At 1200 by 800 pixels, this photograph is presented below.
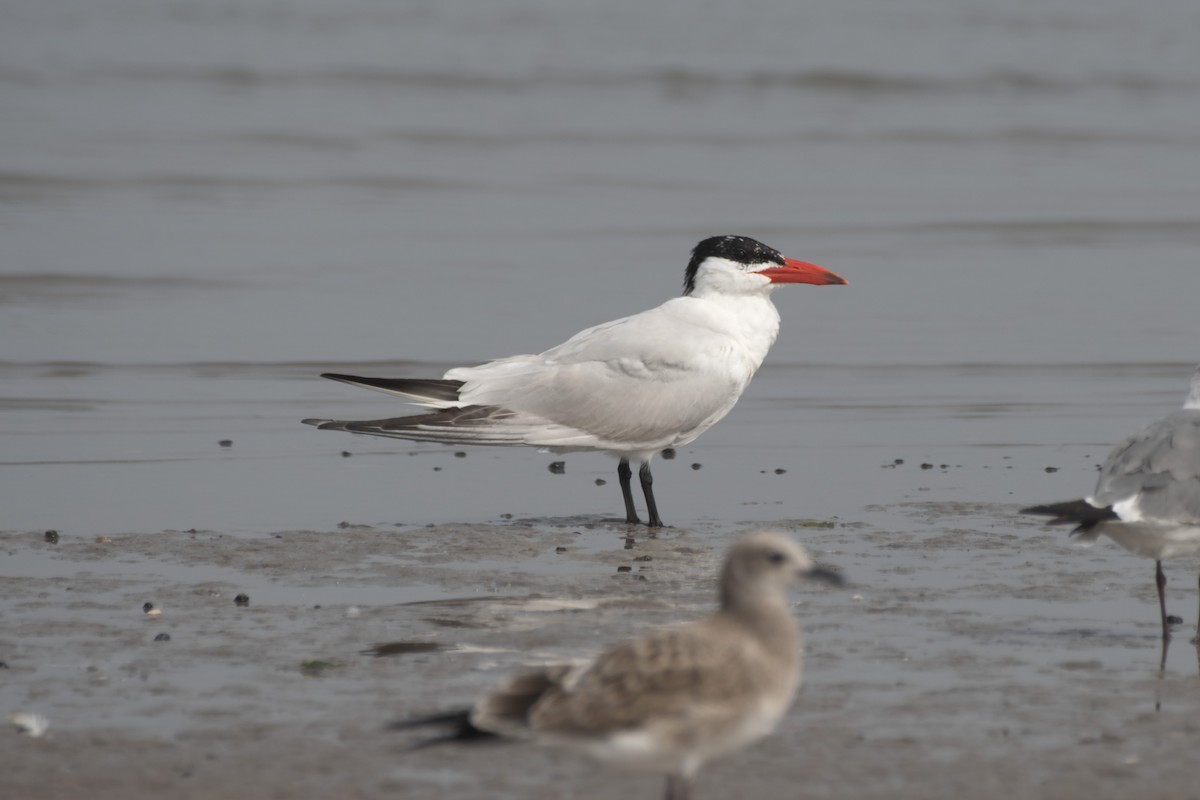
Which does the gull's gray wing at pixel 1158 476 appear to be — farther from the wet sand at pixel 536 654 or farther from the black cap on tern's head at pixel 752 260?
the black cap on tern's head at pixel 752 260

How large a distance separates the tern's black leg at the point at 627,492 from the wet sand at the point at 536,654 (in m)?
0.07

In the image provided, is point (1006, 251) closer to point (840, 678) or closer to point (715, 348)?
point (715, 348)

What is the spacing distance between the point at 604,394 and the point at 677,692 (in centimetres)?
460

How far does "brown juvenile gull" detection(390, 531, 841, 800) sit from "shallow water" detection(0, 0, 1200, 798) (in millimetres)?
683

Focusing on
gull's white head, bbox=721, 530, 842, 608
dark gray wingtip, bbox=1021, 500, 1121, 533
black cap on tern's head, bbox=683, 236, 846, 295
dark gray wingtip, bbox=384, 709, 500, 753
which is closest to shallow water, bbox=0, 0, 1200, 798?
dark gray wingtip, bbox=1021, 500, 1121, 533

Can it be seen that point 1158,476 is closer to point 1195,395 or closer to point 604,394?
point 1195,395

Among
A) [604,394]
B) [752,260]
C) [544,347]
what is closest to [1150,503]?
[604,394]

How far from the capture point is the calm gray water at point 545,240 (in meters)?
9.39

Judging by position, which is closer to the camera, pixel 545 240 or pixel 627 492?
pixel 627 492

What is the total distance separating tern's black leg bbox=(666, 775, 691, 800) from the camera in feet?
13.6

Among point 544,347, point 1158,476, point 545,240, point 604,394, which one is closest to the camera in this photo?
point 1158,476

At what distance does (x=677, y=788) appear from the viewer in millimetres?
4176

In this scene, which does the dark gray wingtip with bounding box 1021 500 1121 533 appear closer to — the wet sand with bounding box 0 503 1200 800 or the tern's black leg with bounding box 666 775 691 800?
the wet sand with bounding box 0 503 1200 800

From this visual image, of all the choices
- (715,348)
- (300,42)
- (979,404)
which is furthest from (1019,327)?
(300,42)
